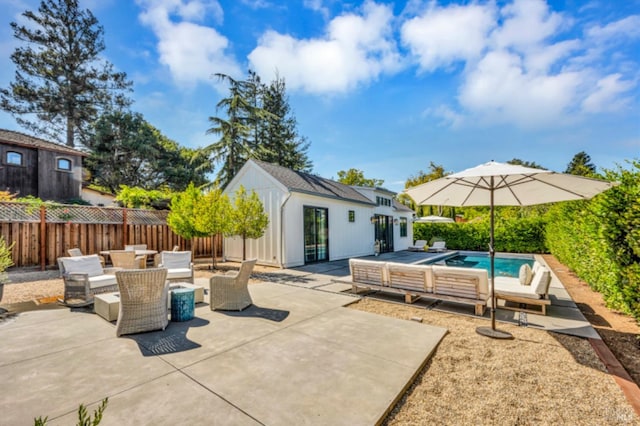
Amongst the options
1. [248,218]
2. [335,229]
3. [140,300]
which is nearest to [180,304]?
[140,300]

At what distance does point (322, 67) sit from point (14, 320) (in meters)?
10.3

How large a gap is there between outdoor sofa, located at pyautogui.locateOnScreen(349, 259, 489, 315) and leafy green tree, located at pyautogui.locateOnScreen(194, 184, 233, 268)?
4.93m

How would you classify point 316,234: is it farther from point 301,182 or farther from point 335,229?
point 301,182

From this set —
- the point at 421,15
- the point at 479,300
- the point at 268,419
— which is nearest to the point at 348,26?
the point at 421,15

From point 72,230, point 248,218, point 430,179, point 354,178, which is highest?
point 354,178

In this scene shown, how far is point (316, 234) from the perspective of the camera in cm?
1220

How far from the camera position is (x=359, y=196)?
1662 cm

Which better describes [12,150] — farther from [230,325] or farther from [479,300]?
[479,300]

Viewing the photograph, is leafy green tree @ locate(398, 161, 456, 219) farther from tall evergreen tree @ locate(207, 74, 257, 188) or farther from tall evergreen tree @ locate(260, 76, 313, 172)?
tall evergreen tree @ locate(207, 74, 257, 188)

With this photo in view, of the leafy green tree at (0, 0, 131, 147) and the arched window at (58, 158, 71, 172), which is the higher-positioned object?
the leafy green tree at (0, 0, 131, 147)

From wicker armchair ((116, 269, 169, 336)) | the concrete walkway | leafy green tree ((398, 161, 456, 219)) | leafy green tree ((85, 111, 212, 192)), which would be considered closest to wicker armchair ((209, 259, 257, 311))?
the concrete walkway

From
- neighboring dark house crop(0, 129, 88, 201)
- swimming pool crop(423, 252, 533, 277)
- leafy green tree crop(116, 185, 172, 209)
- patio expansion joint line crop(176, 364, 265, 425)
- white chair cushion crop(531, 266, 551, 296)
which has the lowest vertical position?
swimming pool crop(423, 252, 533, 277)

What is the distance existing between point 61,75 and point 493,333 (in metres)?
31.2

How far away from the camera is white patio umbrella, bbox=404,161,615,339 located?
4203mm
